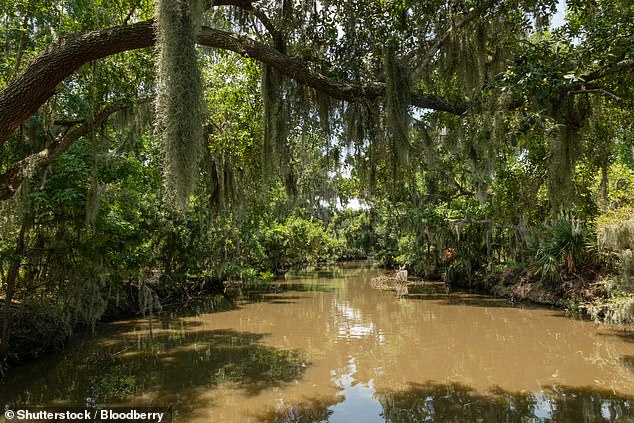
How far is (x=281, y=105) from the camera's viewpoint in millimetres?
4680

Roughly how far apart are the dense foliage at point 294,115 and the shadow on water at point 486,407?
2.59 meters

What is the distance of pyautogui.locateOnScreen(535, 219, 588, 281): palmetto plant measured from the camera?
11.5m

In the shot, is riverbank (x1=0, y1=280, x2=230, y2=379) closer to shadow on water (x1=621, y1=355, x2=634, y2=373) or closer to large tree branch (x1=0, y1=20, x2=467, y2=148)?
large tree branch (x1=0, y1=20, x2=467, y2=148)

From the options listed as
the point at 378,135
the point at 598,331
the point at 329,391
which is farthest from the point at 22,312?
the point at 598,331

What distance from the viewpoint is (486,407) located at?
556cm

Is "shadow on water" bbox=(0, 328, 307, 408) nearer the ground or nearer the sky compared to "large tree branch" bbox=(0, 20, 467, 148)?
nearer the ground

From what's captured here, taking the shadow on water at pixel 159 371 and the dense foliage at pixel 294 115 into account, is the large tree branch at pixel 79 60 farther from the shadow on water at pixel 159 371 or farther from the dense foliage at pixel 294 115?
the shadow on water at pixel 159 371

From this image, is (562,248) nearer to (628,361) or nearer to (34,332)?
(628,361)

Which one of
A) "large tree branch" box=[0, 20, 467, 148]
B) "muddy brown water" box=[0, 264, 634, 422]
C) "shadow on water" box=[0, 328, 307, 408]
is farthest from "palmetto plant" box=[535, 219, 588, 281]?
"large tree branch" box=[0, 20, 467, 148]

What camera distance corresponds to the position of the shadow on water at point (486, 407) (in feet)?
17.0

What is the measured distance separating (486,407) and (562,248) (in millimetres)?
7907

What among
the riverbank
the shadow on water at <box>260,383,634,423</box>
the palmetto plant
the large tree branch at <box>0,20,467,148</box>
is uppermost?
the large tree branch at <box>0,20,467,148</box>

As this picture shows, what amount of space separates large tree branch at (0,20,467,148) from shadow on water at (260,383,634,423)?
407 cm

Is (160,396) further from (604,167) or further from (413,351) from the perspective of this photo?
(604,167)
